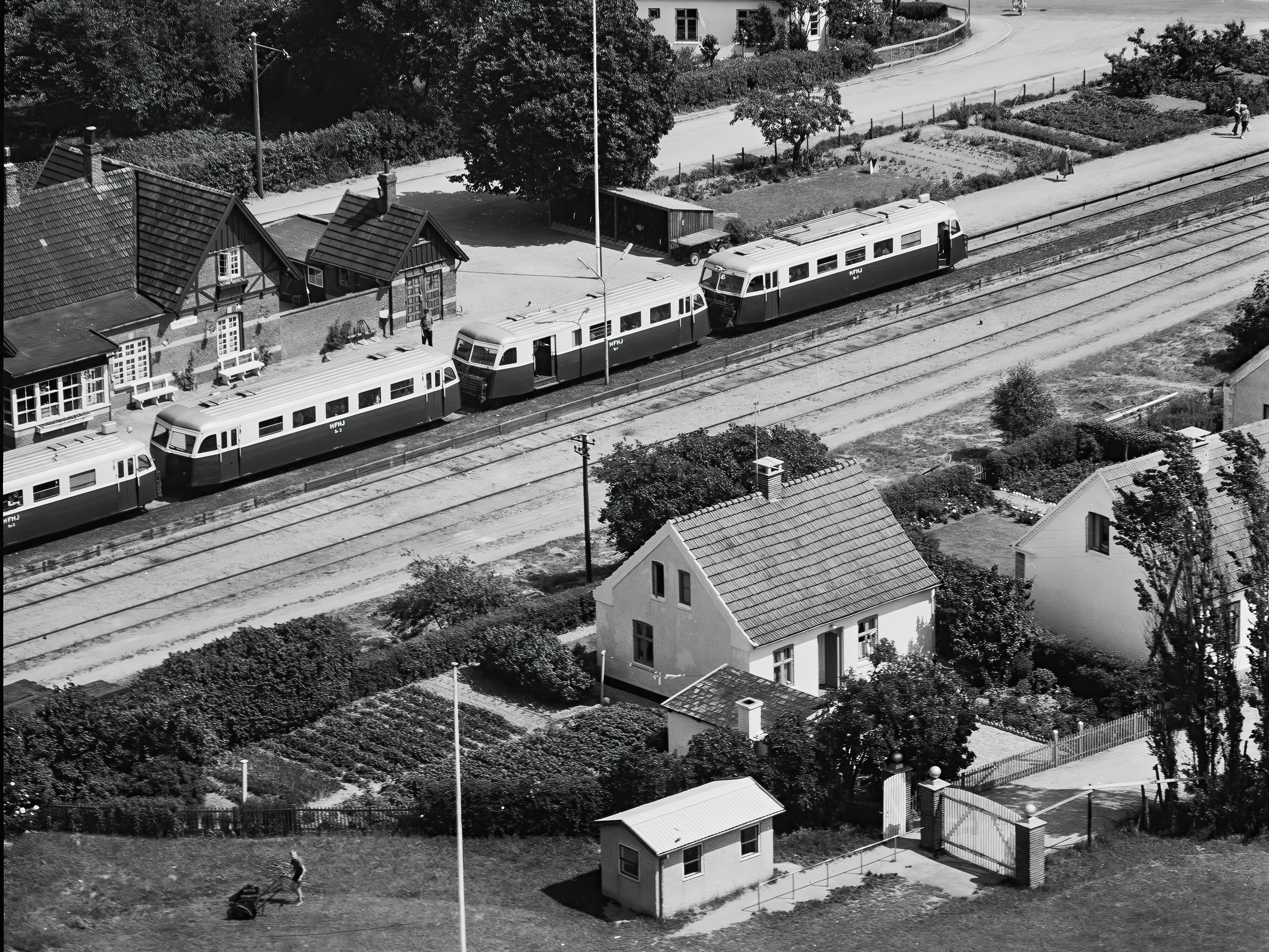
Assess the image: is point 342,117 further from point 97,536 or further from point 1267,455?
point 1267,455

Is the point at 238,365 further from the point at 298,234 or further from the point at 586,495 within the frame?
the point at 586,495

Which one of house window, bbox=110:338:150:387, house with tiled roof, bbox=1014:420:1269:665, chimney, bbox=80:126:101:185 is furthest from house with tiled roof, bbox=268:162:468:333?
house with tiled roof, bbox=1014:420:1269:665

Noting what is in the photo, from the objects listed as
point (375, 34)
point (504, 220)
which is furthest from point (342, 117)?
point (504, 220)

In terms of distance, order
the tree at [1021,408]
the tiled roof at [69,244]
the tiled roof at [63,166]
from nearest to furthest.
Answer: the tree at [1021,408]
the tiled roof at [69,244]
the tiled roof at [63,166]

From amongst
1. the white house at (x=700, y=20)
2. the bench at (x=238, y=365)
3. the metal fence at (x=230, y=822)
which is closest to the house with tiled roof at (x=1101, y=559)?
the metal fence at (x=230, y=822)

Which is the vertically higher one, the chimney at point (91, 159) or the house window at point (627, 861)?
the chimney at point (91, 159)

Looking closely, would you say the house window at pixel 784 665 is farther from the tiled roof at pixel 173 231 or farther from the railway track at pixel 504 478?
the tiled roof at pixel 173 231

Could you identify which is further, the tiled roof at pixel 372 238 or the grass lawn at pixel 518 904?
the tiled roof at pixel 372 238

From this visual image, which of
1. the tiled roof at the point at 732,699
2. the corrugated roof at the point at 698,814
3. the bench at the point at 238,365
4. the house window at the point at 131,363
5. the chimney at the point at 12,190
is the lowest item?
the tiled roof at the point at 732,699
